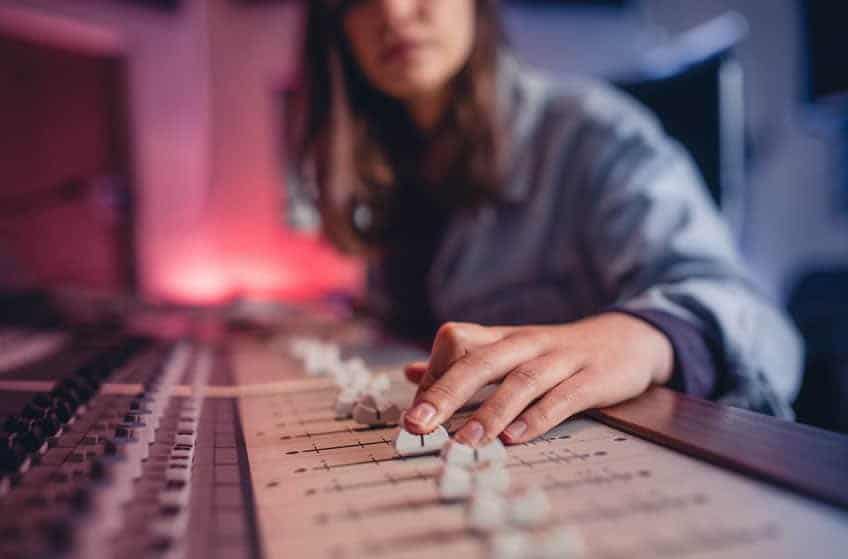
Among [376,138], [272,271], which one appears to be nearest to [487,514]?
[376,138]

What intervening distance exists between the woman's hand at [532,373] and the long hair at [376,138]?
801 mm

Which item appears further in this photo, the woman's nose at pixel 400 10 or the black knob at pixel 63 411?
the woman's nose at pixel 400 10

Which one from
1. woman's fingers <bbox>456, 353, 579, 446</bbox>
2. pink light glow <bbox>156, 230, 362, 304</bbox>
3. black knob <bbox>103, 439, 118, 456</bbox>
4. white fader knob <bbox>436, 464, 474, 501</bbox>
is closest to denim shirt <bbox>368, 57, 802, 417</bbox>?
woman's fingers <bbox>456, 353, 579, 446</bbox>

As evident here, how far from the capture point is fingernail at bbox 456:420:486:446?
50 cm

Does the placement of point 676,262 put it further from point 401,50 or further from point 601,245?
point 401,50

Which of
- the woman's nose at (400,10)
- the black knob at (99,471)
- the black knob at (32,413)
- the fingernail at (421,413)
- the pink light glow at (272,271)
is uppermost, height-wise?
the woman's nose at (400,10)

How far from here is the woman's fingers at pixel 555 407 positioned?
526mm

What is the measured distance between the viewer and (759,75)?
11.8 ft

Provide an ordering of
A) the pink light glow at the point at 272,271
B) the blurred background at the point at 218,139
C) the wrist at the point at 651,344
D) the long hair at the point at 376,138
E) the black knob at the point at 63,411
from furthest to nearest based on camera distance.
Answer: the pink light glow at the point at 272,271
the blurred background at the point at 218,139
the long hair at the point at 376,138
the wrist at the point at 651,344
the black knob at the point at 63,411

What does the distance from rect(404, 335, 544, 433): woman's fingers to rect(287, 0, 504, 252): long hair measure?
2.83ft

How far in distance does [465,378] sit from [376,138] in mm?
1239

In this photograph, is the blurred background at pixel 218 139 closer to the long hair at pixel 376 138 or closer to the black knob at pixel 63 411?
the long hair at pixel 376 138

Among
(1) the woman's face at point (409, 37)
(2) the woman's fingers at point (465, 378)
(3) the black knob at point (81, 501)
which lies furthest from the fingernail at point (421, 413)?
(1) the woman's face at point (409, 37)

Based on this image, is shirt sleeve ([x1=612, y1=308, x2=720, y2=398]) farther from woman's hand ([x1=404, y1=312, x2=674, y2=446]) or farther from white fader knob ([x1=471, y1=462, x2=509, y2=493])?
white fader knob ([x1=471, y1=462, x2=509, y2=493])
